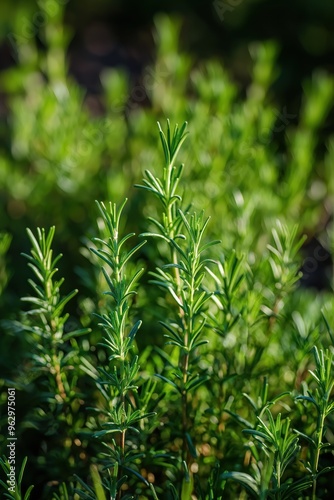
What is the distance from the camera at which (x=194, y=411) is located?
4.79ft

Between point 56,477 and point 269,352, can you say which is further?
point 269,352

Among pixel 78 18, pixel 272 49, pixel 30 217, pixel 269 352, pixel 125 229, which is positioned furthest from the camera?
pixel 78 18

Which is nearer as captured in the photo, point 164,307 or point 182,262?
point 182,262

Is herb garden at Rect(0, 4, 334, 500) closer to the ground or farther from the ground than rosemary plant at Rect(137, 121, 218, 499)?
closer to the ground

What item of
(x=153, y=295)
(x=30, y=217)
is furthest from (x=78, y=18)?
(x=153, y=295)

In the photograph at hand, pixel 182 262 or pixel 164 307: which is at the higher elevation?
pixel 182 262

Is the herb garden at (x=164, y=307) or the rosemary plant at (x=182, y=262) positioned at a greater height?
the rosemary plant at (x=182, y=262)

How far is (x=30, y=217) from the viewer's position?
228 cm

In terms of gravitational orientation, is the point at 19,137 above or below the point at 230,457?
above

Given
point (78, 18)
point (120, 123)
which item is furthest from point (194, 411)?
point (78, 18)

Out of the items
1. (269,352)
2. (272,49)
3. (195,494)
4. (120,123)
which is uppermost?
(272,49)

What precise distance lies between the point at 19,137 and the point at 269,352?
132cm

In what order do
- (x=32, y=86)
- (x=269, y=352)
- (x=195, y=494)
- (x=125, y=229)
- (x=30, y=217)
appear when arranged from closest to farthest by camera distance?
(x=195, y=494), (x=269, y=352), (x=125, y=229), (x=30, y=217), (x=32, y=86)

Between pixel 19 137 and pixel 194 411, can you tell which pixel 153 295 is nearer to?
pixel 194 411
